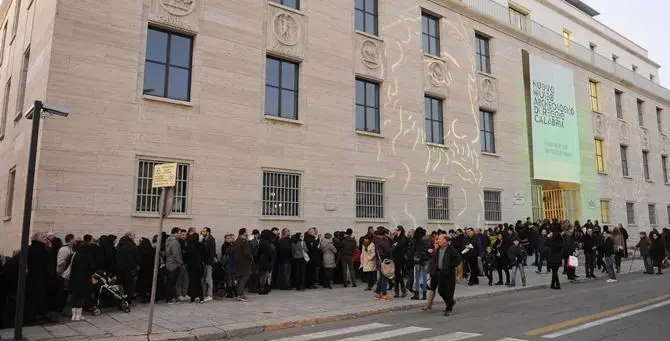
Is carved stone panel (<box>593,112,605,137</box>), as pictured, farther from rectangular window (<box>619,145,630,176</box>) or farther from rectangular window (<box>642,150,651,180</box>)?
rectangular window (<box>642,150,651,180</box>)

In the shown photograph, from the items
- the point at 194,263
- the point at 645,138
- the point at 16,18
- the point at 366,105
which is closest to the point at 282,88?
the point at 366,105

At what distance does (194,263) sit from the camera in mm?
11562

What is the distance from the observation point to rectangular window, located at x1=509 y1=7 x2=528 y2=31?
86.1 ft

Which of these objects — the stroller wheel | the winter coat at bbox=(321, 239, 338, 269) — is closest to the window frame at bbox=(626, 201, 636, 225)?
the winter coat at bbox=(321, 239, 338, 269)

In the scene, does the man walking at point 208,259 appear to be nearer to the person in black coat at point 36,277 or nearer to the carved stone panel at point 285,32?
the person in black coat at point 36,277

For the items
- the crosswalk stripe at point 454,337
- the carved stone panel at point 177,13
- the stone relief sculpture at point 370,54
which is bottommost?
the crosswalk stripe at point 454,337

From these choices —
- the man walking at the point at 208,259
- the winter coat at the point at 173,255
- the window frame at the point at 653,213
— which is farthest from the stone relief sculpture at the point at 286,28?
the window frame at the point at 653,213

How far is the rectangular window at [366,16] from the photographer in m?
19.0

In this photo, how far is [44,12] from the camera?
13.5m

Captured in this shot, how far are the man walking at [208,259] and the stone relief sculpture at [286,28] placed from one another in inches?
287

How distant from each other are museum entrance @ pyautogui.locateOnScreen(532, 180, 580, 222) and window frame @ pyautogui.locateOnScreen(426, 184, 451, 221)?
8.14 m

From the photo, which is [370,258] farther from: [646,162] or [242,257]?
[646,162]

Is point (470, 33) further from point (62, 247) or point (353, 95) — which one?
point (62, 247)

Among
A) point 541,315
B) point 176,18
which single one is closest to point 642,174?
point 541,315
